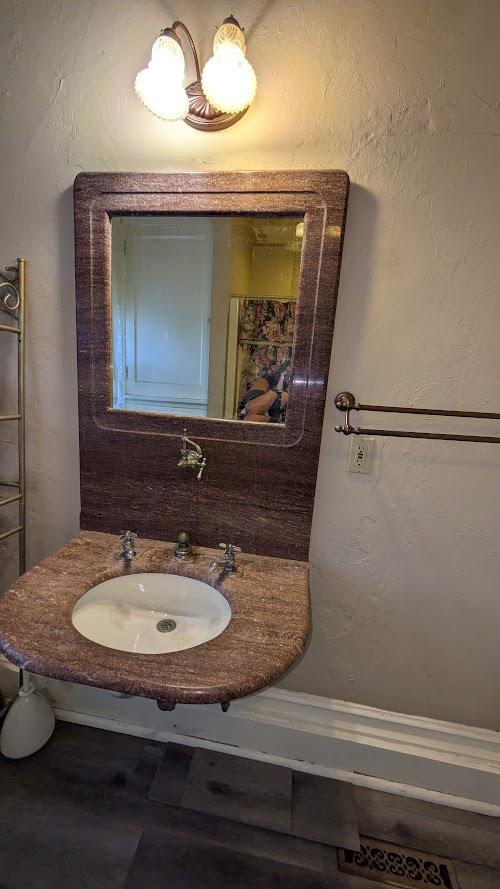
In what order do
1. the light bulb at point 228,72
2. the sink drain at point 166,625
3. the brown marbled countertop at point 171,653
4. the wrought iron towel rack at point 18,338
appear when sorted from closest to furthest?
the brown marbled countertop at point 171,653
the light bulb at point 228,72
the sink drain at point 166,625
the wrought iron towel rack at point 18,338

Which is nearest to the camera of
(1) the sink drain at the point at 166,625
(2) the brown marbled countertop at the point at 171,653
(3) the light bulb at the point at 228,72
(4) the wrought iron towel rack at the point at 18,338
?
(2) the brown marbled countertop at the point at 171,653

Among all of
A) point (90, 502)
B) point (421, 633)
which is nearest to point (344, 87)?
point (90, 502)

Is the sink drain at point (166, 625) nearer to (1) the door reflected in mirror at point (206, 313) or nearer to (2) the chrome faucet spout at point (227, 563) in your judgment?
(2) the chrome faucet spout at point (227, 563)

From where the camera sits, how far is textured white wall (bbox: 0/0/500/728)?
83 cm

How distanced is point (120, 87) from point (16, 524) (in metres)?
1.27

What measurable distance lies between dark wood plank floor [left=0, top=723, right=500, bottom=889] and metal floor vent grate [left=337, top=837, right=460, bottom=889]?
2cm

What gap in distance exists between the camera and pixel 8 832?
3.30 feet

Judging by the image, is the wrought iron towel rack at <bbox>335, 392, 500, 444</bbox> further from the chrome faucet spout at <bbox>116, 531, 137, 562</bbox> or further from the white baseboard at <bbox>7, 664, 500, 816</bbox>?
the white baseboard at <bbox>7, 664, 500, 816</bbox>

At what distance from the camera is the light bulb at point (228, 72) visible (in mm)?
789

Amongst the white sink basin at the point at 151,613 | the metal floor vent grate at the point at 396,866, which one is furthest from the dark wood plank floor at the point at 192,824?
the white sink basin at the point at 151,613

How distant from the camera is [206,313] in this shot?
97cm

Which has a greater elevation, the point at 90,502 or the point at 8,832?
the point at 90,502

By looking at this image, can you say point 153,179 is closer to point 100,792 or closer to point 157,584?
point 157,584

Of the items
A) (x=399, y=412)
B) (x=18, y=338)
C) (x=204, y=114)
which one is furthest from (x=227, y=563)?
(x=204, y=114)
